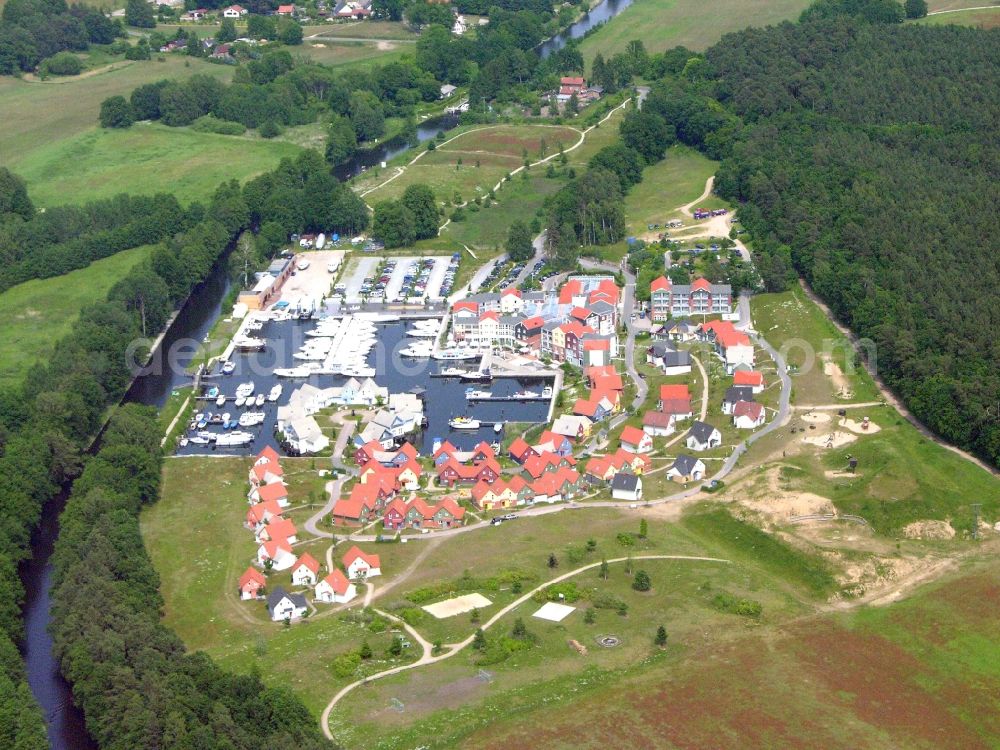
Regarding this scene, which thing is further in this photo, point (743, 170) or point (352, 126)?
point (352, 126)

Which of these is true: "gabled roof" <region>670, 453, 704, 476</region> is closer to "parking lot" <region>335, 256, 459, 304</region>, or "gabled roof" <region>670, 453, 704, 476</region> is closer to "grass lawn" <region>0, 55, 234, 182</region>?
"parking lot" <region>335, 256, 459, 304</region>

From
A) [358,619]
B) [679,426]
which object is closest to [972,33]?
[679,426]

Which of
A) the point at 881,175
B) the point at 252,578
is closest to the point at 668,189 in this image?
the point at 881,175

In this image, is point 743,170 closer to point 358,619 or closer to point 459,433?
point 459,433

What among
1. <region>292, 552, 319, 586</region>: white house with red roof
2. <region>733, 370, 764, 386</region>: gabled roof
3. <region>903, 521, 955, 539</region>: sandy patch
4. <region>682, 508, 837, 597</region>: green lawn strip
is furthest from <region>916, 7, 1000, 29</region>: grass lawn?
<region>292, 552, 319, 586</region>: white house with red roof

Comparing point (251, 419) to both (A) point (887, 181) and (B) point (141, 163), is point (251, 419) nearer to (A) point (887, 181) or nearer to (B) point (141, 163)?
(A) point (887, 181)
